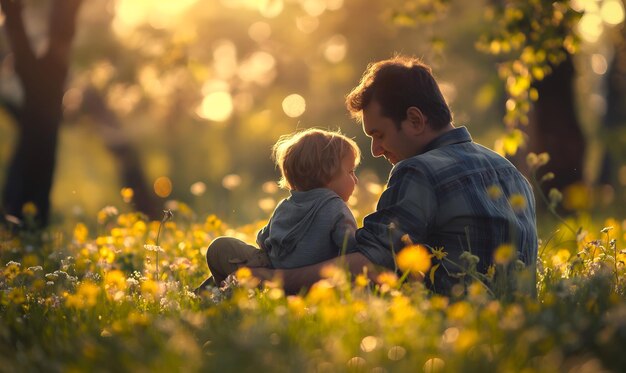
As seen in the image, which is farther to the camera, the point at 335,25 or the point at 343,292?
the point at 335,25

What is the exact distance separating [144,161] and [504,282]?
944 inches

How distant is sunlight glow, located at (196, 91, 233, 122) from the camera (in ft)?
105

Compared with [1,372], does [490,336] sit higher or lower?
higher

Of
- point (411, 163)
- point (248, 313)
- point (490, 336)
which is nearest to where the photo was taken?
point (490, 336)

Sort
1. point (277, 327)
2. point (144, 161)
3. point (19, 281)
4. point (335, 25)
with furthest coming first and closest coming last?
point (144, 161) → point (335, 25) → point (19, 281) → point (277, 327)

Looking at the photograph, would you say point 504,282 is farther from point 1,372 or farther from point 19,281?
point 19,281

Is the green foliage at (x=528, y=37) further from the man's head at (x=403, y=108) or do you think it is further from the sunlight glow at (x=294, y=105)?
the sunlight glow at (x=294, y=105)

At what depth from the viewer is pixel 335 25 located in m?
24.1

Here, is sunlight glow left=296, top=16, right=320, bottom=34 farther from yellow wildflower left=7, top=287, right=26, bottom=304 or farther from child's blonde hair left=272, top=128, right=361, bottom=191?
yellow wildflower left=7, top=287, right=26, bottom=304

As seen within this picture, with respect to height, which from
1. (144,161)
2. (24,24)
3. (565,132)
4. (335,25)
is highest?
(335,25)

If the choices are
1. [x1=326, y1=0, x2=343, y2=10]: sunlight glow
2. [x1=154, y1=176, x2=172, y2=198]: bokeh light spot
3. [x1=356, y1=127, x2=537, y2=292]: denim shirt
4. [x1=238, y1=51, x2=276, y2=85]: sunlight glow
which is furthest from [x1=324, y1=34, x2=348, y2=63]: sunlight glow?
[x1=356, y1=127, x2=537, y2=292]: denim shirt

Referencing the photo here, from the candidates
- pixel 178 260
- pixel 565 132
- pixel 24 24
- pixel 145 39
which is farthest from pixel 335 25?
pixel 178 260

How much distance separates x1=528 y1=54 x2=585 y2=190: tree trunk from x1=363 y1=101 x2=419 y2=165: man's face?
7.69 m

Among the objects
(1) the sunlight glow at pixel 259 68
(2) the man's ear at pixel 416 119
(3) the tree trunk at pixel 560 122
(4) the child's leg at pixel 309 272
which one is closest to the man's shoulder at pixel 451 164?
(2) the man's ear at pixel 416 119
